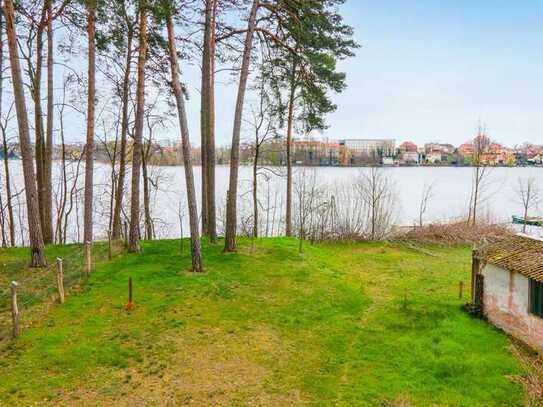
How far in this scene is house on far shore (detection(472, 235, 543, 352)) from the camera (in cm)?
769

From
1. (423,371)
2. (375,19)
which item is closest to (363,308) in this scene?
(423,371)

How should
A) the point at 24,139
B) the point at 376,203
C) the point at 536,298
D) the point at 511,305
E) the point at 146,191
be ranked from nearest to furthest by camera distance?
the point at 536,298
the point at 511,305
the point at 24,139
the point at 146,191
the point at 376,203

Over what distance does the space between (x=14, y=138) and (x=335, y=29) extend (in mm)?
13882

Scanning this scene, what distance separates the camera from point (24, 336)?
22.5ft

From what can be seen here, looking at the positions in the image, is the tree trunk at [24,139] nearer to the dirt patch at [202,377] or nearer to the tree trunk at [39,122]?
the tree trunk at [39,122]

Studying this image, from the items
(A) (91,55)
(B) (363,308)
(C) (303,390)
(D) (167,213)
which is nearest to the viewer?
(C) (303,390)

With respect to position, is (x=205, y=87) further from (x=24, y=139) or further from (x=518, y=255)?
(x=518, y=255)

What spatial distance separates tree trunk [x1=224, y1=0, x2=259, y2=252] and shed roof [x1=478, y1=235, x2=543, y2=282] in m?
6.67

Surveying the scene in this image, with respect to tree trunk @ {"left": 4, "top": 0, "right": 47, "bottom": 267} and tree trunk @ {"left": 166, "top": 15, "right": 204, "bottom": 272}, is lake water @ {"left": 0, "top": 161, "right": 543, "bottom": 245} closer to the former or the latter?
tree trunk @ {"left": 166, "top": 15, "right": 204, "bottom": 272}

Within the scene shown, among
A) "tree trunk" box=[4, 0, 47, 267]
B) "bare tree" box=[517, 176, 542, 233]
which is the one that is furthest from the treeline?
"bare tree" box=[517, 176, 542, 233]

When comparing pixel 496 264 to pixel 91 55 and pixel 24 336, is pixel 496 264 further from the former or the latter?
pixel 91 55

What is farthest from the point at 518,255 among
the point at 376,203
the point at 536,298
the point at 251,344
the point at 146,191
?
the point at 146,191

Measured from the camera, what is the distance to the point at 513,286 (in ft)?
27.2

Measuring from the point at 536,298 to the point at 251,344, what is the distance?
18.0ft
